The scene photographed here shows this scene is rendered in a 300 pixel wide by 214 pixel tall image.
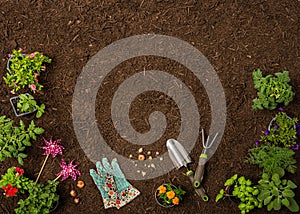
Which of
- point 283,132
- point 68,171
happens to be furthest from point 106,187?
point 283,132

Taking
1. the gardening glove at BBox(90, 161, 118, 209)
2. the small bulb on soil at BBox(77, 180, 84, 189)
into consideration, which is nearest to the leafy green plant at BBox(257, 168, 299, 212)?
the gardening glove at BBox(90, 161, 118, 209)

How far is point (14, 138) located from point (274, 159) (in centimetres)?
177

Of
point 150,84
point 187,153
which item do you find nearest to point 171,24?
point 150,84

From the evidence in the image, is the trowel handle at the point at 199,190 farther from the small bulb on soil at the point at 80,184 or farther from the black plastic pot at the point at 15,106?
the black plastic pot at the point at 15,106

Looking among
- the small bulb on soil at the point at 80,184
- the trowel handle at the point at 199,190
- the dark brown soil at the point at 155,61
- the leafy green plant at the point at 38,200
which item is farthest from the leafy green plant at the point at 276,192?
the leafy green plant at the point at 38,200

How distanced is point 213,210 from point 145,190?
0.51 m

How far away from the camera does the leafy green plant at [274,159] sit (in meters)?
2.80

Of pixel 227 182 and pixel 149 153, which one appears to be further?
pixel 149 153

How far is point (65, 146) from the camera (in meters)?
3.05

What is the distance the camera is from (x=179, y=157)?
2.97 metres

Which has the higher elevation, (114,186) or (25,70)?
(25,70)

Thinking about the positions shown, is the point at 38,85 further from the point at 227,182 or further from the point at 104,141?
the point at 227,182

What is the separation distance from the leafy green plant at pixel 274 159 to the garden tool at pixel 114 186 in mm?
891

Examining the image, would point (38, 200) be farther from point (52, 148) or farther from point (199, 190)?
point (199, 190)
